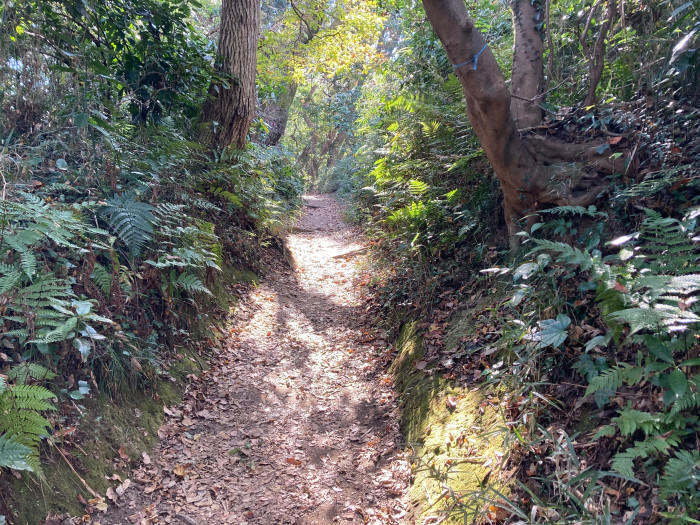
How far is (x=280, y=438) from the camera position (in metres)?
3.86

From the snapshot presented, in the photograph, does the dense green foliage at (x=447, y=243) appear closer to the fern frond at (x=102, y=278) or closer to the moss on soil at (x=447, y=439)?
the fern frond at (x=102, y=278)

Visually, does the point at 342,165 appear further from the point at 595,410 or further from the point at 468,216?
the point at 595,410

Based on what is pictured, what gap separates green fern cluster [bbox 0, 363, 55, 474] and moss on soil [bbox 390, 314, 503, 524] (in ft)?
7.99

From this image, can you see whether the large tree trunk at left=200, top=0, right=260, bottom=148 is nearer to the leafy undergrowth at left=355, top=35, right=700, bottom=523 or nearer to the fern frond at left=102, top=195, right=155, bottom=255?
the fern frond at left=102, top=195, right=155, bottom=255

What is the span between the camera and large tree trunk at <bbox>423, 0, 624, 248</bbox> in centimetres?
357

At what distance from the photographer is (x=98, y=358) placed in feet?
10.8

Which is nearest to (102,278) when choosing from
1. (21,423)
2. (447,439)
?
(21,423)

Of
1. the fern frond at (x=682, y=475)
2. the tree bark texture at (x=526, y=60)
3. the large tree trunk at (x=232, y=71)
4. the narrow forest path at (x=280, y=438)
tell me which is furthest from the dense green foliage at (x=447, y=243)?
the narrow forest path at (x=280, y=438)

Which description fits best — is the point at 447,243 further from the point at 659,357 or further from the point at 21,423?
the point at 21,423

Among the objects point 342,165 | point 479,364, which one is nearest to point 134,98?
point 479,364

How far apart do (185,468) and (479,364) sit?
8.67ft

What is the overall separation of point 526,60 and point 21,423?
5.54 m

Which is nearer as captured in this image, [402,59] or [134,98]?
[134,98]

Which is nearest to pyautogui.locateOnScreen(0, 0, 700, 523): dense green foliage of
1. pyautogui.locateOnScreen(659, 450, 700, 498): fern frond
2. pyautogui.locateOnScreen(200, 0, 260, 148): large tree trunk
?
pyautogui.locateOnScreen(659, 450, 700, 498): fern frond
